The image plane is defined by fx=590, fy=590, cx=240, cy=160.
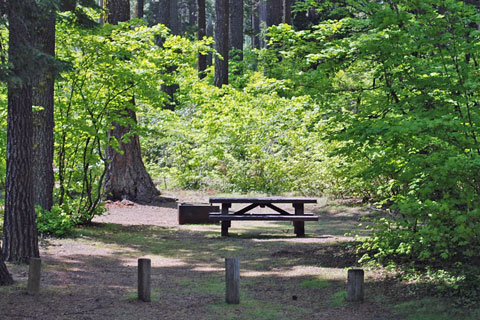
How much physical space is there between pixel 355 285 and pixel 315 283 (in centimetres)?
124

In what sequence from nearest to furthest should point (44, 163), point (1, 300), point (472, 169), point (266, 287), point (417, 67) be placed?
point (472, 169) < point (1, 300) < point (417, 67) < point (266, 287) < point (44, 163)

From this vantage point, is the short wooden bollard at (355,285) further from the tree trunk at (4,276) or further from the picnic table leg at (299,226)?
the picnic table leg at (299,226)

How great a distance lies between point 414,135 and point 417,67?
92 centimetres

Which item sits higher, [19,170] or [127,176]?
[127,176]

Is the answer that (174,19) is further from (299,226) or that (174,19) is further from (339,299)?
(339,299)

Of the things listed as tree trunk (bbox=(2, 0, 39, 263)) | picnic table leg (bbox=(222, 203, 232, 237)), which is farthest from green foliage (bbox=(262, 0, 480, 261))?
picnic table leg (bbox=(222, 203, 232, 237))

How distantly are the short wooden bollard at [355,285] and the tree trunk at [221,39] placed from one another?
67.3ft

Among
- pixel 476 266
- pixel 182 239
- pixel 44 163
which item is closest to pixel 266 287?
pixel 476 266

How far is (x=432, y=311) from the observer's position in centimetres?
655

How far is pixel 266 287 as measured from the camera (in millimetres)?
8430

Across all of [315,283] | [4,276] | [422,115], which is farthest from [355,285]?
[4,276]

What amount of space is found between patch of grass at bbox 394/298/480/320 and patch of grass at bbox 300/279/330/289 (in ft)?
4.84

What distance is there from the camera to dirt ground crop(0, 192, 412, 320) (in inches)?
272

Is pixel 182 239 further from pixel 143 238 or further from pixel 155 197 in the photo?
pixel 155 197
